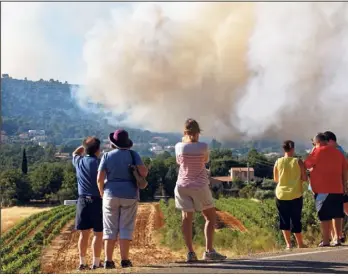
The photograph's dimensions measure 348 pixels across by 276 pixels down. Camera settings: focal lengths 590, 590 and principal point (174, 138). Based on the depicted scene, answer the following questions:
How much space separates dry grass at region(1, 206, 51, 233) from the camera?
4170 centimetres

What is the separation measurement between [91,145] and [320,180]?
9.14ft

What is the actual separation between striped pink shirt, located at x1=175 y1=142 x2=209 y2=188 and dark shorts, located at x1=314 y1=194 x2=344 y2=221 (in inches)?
72.2

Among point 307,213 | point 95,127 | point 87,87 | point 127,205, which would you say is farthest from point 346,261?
point 87,87

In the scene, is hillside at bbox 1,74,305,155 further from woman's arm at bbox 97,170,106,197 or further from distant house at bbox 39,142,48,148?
woman's arm at bbox 97,170,106,197

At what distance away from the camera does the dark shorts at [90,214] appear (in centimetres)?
595

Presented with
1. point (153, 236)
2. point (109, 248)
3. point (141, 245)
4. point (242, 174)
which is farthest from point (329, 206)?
point (242, 174)

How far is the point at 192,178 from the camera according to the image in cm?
582

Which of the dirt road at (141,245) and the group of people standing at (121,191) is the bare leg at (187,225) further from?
the dirt road at (141,245)

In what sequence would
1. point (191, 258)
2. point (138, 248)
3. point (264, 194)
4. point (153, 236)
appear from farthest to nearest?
point (264, 194), point (153, 236), point (138, 248), point (191, 258)

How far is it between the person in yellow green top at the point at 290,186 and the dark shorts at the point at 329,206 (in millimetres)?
243

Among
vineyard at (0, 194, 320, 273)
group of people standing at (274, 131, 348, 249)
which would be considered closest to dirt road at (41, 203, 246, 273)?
vineyard at (0, 194, 320, 273)

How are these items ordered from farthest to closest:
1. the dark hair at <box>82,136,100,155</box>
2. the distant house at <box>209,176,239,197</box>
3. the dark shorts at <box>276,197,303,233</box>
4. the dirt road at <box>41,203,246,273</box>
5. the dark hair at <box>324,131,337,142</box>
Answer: the distant house at <box>209,176,239,197</box> < the dirt road at <box>41,203,246,273</box> < the dark hair at <box>324,131,337,142</box> < the dark shorts at <box>276,197,303,233</box> < the dark hair at <box>82,136,100,155</box>

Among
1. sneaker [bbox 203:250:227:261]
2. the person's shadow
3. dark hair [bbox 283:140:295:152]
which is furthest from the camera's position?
dark hair [bbox 283:140:295:152]

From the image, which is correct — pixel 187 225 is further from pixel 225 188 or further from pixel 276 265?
pixel 225 188
